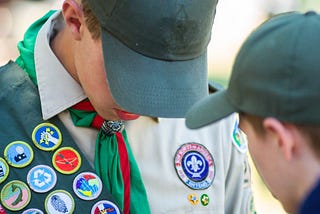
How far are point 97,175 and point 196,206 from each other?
334 millimetres

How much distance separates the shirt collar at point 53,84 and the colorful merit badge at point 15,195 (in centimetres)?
21

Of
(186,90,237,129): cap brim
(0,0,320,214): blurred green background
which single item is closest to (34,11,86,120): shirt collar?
(186,90,237,129): cap brim

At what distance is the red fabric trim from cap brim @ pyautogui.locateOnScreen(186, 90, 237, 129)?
0.57 metres

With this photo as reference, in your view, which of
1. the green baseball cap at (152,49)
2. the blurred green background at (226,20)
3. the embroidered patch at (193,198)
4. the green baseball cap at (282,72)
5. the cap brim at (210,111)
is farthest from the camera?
the blurred green background at (226,20)

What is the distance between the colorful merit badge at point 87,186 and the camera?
2264 millimetres

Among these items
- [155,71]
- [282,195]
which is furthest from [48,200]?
[282,195]

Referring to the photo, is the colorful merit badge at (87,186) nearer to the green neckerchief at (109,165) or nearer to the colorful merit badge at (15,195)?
the green neckerchief at (109,165)

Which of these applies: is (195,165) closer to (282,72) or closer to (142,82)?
(142,82)

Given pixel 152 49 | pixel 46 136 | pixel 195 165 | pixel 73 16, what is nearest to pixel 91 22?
pixel 73 16

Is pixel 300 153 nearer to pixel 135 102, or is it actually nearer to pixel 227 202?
pixel 135 102

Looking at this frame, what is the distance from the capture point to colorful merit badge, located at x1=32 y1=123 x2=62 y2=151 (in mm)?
2273

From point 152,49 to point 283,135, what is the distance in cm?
61

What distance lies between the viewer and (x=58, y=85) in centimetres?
229

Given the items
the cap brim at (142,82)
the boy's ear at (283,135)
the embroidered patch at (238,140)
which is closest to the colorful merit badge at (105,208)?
the cap brim at (142,82)
